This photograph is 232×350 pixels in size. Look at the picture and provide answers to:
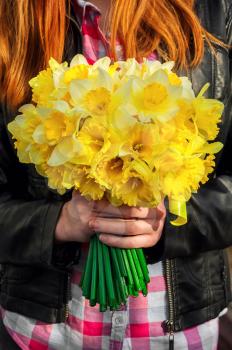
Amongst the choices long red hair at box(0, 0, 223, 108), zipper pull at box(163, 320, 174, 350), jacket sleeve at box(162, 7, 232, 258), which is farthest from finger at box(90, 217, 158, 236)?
long red hair at box(0, 0, 223, 108)

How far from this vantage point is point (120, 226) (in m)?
1.28

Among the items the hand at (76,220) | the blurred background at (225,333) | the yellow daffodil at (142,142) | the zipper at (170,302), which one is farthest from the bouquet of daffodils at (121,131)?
the blurred background at (225,333)

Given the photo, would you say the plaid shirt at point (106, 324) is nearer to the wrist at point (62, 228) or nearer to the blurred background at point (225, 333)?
the wrist at point (62, 228)

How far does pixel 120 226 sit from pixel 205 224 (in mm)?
304

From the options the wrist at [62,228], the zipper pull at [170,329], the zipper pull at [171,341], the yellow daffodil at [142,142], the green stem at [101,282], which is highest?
the yellow daffodil at [142,142]

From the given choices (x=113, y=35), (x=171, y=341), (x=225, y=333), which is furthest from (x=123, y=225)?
(x=225, y=333)

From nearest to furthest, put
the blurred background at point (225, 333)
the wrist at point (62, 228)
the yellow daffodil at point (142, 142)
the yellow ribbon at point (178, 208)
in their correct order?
the yellow daffodil at point (142, 142)
the yellow ribbon at point (178, 208)
the wrist at point (62, 228)
the blurred background at point (225, 333)

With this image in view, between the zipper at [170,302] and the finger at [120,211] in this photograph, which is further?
the zipper at [170,302]

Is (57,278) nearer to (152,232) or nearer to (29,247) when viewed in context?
(29,247)

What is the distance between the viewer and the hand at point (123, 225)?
1279 mm

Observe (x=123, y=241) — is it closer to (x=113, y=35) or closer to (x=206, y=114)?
(x=206, y=114)

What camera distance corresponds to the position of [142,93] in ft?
3.75

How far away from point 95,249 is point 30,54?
637 millimetres

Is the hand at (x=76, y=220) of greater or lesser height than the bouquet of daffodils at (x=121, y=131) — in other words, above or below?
below
